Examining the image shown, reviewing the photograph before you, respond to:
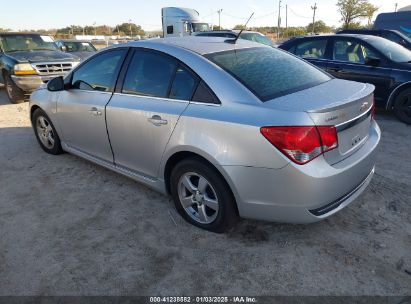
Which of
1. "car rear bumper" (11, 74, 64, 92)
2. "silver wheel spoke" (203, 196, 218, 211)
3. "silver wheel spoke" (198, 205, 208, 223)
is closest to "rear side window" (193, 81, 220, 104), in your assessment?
"silver wheel spoke" (203, 196, 218, 211)

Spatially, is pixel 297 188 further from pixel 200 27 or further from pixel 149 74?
pixel 200 27

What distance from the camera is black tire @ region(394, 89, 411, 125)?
19.5 ft

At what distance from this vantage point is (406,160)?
4371 millimetres

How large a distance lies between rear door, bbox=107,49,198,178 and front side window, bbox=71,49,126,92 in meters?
0.20

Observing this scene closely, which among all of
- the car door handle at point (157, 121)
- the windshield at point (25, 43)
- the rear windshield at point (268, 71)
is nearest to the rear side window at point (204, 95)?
the rear windshield at point (268, 71)

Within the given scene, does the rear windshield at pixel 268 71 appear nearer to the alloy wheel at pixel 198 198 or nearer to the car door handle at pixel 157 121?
the car door handle at pixel 157 121

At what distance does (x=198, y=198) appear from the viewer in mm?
2879

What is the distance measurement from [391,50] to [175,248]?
5.82 metres

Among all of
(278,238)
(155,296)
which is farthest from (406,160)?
(155,296)

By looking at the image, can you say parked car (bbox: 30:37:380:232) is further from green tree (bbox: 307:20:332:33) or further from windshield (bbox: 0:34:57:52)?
green tree (bbox: 307:20:332:33)

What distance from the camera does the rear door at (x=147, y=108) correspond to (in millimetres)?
2850

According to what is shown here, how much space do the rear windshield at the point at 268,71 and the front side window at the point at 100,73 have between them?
1135mm

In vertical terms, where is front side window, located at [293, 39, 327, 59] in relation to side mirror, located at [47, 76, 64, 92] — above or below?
above

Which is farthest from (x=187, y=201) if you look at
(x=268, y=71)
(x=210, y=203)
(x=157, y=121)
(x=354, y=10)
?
(x=354, y=10)
